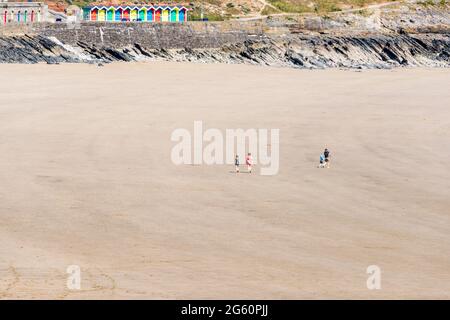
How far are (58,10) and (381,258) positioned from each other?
67142mm

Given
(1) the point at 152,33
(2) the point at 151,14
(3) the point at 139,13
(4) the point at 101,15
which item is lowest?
(1) the point at 152,33

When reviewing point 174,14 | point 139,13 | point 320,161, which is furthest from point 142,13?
point 320,161

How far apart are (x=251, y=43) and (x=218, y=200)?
4965 cm

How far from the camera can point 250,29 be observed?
255ft

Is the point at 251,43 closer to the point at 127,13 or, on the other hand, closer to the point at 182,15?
the point at 182,15

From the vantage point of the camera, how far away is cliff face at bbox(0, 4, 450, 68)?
7006 cm

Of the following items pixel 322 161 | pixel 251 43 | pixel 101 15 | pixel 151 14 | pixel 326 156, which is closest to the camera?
pixel 326 156

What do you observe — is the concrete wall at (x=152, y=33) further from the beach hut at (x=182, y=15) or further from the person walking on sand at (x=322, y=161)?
the person walking on sand at (x=322, y=161)

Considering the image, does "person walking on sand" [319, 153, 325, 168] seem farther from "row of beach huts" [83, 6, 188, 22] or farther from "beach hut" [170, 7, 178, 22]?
"beach hut" [170, 7, 178, 22]

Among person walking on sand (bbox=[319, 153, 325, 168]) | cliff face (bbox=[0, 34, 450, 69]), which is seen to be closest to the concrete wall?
cliff face (bbox=[0, 34, 450, 69])

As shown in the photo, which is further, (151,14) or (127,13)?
(127,13)

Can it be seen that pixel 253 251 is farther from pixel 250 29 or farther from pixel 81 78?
pixel 250 29

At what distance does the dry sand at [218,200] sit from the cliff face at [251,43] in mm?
18569

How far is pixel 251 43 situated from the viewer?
7575cm
